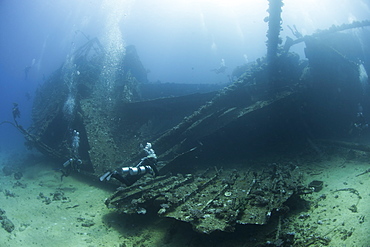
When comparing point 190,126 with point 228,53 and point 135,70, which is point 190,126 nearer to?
point 135,70

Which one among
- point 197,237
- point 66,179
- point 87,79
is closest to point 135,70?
point 87,79

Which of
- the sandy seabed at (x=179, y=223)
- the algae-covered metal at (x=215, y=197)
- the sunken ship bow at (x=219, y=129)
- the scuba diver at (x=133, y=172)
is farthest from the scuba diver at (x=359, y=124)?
the scuba diver at (x=133, y=172)

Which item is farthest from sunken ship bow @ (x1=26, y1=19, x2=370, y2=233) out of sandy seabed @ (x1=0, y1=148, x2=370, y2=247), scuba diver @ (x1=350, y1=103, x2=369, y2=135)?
sandy seabed @ (x1=0, y1=148, x2=370, y2=247)

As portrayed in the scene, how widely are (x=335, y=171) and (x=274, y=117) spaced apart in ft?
8.93

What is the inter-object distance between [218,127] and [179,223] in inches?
160

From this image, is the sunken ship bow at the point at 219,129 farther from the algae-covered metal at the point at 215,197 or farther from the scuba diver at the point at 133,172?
the scuba diver at the point at 133,172

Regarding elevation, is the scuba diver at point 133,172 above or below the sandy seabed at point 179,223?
above

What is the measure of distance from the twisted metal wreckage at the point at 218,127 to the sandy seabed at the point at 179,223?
0.47m

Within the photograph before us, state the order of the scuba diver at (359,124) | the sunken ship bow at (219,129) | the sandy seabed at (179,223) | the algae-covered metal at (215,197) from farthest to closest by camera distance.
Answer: the scuba diver at (359,124) → the sunken ship bow at (219,129) → the algae-covered metal at (215,197) → the sandy seabed at (179,223)

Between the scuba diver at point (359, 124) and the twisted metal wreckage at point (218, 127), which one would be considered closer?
the twisted metal wreckage at point (218, 127)

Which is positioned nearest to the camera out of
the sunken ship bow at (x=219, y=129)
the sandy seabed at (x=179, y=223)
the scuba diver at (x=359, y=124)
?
the sandy seabed at (x=179, y=223)

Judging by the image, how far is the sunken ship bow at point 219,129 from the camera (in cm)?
558

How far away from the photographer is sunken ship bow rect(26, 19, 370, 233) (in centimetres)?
558

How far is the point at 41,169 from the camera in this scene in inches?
467
